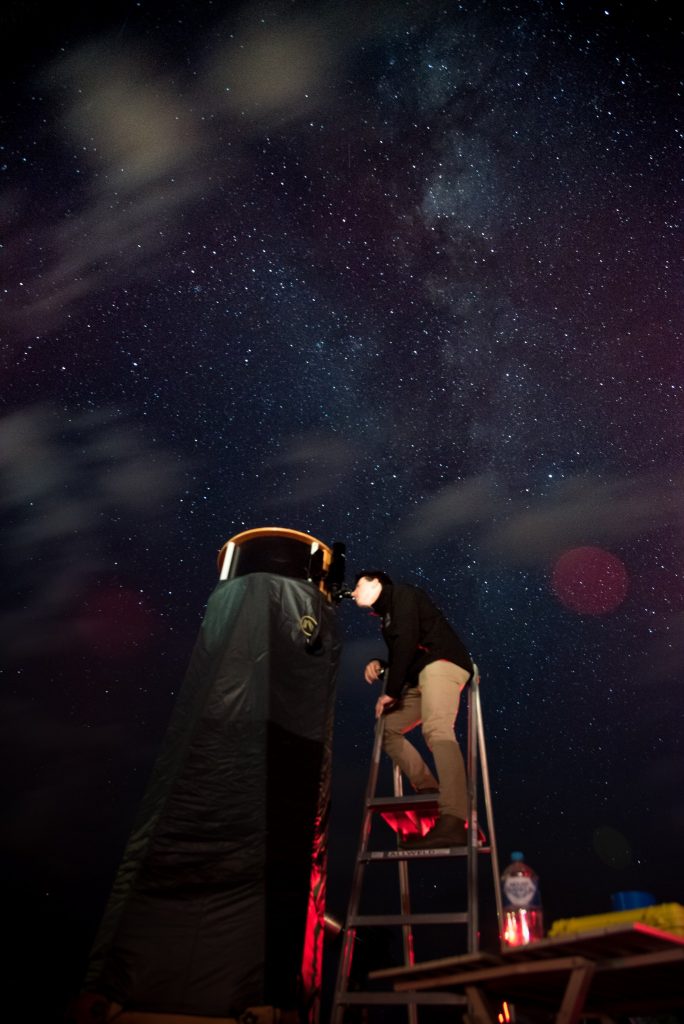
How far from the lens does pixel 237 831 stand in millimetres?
3439

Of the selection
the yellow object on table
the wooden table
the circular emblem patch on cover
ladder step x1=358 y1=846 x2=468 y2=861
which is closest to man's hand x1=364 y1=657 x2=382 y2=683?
the circular emblem patch on cover

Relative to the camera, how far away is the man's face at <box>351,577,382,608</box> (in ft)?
16.0

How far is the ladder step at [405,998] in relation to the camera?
2.70m

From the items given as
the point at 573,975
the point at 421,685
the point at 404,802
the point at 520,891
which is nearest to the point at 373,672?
the point at 421,685

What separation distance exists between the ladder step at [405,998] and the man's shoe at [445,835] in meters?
0.74

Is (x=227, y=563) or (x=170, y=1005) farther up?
(x=227, y=563)

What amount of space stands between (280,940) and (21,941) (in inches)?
1073

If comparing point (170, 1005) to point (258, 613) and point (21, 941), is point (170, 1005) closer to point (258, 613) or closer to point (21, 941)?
point (258, 613)

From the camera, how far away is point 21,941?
2270 cm

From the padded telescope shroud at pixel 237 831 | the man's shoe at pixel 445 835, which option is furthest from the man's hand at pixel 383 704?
the man's shoe at pixel 445 835

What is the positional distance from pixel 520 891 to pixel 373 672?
1.86 m

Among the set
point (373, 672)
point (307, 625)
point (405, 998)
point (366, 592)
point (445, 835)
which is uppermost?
point (366, 592)

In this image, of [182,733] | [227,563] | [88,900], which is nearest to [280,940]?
[182,733]

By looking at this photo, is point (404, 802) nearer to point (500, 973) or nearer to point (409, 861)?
point (409, 861)
